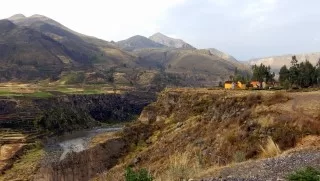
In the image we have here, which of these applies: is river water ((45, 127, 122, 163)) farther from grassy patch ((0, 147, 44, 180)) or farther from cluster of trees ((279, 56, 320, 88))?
cluster of trees ((279, 56, 320, 88))

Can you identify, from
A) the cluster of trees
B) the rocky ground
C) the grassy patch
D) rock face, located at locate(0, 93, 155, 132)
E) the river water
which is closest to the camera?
the rocky ground

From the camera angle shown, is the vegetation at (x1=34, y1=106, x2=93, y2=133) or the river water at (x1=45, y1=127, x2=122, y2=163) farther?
the vegetation at (x1=34, y1=106, x2=93, y2=133)

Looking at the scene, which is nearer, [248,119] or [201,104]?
[248,119]

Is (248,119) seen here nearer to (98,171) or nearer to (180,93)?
(98,171)

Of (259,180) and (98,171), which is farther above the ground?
(259,180)

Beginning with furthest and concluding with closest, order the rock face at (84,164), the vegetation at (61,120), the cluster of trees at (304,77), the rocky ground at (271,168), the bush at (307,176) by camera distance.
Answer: the vegetation at (61,120) → the cluster of trees at (304,77) → the rock face at (84,164) → the rocky ground at (271,168) → the bush at (307,176)

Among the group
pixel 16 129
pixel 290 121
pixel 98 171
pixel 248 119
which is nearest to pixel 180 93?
pixel 98 171

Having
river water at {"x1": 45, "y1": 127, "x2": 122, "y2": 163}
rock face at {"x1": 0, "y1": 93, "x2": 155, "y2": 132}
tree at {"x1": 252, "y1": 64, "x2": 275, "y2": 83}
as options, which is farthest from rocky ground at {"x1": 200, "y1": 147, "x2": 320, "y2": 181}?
rock face at {"x1": 0, "y1": 93, "x2": 155, "y2": 132}

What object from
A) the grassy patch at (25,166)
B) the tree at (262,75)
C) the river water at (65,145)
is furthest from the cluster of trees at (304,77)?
the grassy patch at (25,166)

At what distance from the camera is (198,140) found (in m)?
51.8

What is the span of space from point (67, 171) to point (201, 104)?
23.2 metres

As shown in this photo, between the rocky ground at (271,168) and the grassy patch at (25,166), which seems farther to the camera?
the grassy patch at (25,166)

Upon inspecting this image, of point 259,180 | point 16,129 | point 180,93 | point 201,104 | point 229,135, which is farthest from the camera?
point 16,129

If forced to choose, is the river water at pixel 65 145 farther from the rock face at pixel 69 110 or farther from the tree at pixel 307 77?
the tree at pixel 307 77
